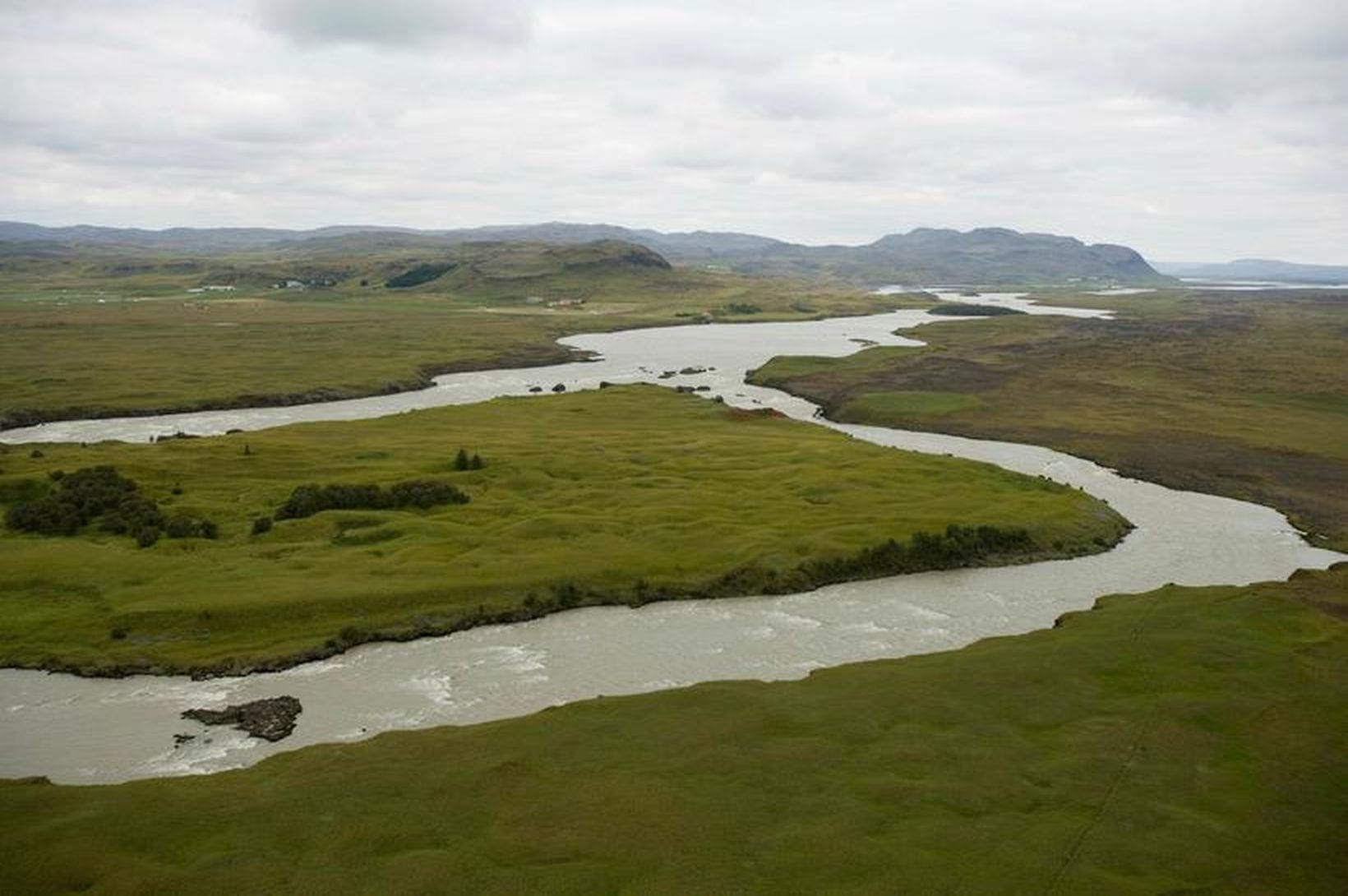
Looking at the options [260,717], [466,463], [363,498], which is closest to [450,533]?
[363,498]

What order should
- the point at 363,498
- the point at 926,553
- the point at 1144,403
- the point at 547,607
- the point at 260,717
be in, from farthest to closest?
the point at 1144,403, the point at 363,498, the point at 926,553, the point at 547,607, the point at 260,717

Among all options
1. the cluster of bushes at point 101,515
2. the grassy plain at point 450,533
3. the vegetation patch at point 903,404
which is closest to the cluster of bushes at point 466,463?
the grassy plain at point 450,533

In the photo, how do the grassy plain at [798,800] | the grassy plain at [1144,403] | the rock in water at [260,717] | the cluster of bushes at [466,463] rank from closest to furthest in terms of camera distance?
the grassy plain at [798,800]
the rock in water at [260,717]
the cluster of bushes at [466,463]
the grassy plain at [1144,403]

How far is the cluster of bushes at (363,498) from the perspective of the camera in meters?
56.7

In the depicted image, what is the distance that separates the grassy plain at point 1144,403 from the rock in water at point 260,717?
62.0 meters

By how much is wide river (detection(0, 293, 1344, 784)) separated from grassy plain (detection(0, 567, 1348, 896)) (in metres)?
4.12

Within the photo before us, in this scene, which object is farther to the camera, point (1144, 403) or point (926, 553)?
point (1144, 403)

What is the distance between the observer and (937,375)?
134m

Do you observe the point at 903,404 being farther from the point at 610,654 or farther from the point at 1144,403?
the point at 610,654

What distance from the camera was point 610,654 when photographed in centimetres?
4091

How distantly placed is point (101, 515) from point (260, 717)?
2815 cm

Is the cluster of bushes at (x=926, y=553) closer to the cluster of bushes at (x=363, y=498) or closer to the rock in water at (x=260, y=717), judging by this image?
the cluster of bushes at (x=363, y=498)

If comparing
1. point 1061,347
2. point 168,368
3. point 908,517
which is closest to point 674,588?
point 908,517

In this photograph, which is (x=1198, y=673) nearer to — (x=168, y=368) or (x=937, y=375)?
(x=937, y=375)
